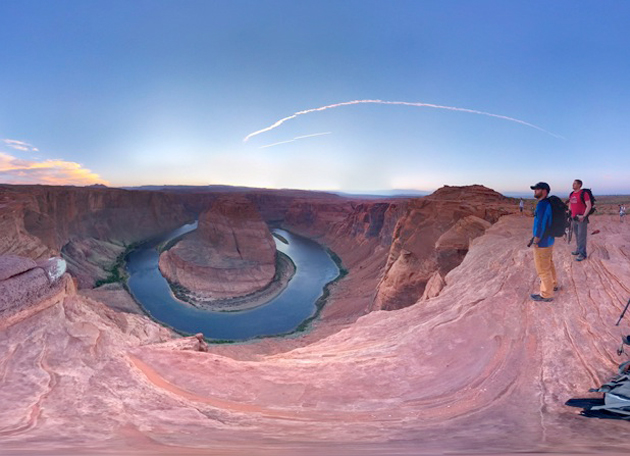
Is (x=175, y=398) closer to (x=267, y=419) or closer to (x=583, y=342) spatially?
(x=267, y=419)

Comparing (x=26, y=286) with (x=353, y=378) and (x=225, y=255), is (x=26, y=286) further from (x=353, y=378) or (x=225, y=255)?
(x=225, y=255)

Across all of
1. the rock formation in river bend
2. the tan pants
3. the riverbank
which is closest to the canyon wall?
the rock formation in river bend

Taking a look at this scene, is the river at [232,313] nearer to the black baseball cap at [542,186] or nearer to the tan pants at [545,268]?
the tan pants at [545,268]

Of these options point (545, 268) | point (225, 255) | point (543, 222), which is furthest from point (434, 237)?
point (225, 255)

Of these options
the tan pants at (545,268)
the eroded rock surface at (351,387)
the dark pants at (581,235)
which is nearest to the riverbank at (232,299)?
the eroded rock surface at (351,387)

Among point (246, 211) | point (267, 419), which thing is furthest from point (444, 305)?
point (246, 211)

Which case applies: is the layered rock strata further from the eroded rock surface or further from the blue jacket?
the eroded rock surface

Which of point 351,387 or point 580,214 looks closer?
point 351,387
